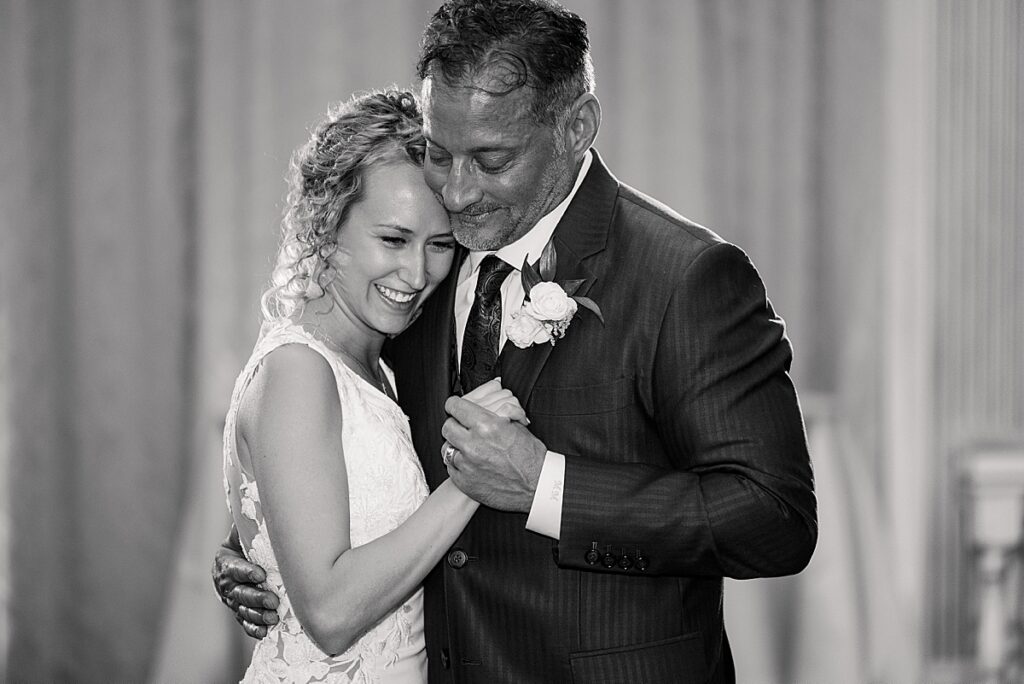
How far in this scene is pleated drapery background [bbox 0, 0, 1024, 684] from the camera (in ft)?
14.9

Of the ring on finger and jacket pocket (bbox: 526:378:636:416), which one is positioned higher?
jacket pocket (bbox: 526:378:636:416)

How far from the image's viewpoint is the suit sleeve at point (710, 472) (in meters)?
1.74

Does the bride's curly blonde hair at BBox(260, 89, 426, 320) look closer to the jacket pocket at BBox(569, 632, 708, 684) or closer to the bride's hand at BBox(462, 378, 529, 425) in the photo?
the bride's hand at BBox(462, 378, 529, 425)

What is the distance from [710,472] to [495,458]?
0.36 m

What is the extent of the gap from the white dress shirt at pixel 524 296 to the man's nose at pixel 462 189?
0.48 ft

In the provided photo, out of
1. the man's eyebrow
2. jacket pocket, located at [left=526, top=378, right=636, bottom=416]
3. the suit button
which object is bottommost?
the suit button

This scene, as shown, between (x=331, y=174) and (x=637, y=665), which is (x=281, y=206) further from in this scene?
(x=637, y=665)

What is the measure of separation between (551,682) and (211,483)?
277 cm

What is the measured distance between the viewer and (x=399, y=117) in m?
2.12

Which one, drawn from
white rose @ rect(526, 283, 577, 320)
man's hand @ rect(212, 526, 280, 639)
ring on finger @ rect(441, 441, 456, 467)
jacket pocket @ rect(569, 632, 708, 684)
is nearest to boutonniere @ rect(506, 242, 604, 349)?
white rose @ rect(526, 283, 577, 320)

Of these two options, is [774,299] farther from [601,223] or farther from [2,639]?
[2,639]

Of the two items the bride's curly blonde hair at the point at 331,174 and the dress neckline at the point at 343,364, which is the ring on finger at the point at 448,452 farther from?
the bride's curly blonde hair at the point at 331,174

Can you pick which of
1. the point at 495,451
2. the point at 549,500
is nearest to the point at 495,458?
the point at 495,451

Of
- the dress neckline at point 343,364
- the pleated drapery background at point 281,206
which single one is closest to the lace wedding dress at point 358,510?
the dress neckline at point 343,364
